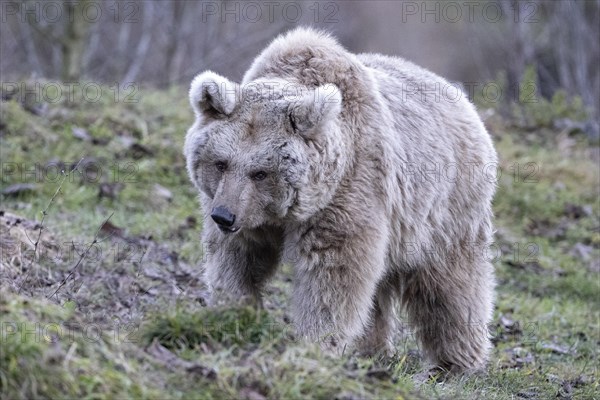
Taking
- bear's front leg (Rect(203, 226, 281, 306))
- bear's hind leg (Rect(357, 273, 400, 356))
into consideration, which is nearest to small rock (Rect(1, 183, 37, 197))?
bear's front leg (Rect(203, 226, 281, 306))

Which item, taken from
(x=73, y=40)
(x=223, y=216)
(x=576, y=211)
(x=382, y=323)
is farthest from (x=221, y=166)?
(x=73, y=40)

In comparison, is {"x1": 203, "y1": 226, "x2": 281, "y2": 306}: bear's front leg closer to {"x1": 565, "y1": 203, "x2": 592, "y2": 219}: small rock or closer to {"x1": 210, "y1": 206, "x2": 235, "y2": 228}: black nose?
{"x1": 210, "y1": 206, "x2": 235, "y2": 228}: black nose

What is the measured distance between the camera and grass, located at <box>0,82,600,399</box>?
395 cm

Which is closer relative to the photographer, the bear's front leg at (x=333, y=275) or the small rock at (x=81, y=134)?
the bear's front leg at (x=333, y=275)

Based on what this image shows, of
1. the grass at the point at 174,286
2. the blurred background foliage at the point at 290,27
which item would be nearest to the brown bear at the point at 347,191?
the grass at the point at 174,286

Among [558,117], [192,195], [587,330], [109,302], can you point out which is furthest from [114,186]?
[558,117]

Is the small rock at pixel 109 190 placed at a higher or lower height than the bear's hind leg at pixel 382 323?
higher

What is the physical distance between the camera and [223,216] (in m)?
5.32

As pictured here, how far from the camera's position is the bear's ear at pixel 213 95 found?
5.55 m

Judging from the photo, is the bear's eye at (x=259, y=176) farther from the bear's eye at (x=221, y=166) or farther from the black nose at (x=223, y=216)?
the black nose at (x=223, y=216)

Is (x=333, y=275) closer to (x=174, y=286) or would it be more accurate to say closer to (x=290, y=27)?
(x=174, y=286)

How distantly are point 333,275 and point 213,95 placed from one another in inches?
54.5

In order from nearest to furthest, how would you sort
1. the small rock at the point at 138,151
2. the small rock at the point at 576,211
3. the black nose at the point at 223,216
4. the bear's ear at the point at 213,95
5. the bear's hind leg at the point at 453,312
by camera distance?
the black nose at the point at 223,216
the bear's ear at the point at 213,95
the bear's hind leg at the point at 453,312
the small rock at the point at 138,151
the small rock at the point at 576,211

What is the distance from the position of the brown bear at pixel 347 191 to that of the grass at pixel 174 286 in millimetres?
459
